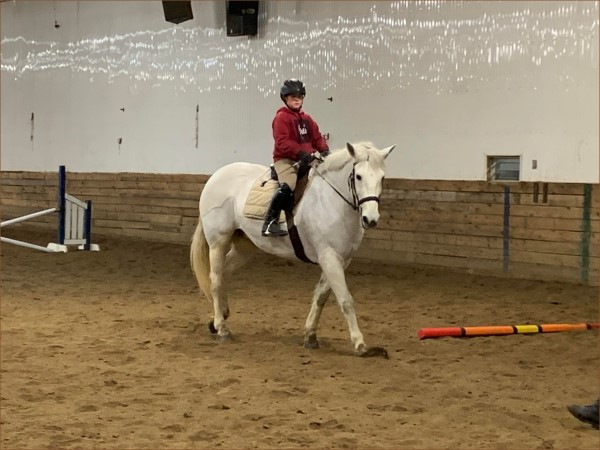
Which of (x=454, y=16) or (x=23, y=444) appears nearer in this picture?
(x=23, y=444)

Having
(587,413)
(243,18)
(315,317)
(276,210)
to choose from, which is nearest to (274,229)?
(276,210)

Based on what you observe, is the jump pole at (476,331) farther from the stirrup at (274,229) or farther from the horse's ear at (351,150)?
the horse's ear at (351,150)

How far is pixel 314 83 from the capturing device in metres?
9.96

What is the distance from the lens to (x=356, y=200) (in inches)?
176

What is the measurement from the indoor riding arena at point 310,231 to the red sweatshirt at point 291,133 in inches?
8.9

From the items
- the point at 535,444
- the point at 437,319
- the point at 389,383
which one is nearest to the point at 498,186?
the point at 437,319

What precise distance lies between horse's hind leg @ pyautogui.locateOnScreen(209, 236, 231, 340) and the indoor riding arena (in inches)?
1.2

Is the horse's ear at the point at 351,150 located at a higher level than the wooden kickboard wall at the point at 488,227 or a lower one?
higher

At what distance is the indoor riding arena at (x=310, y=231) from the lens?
3.59m

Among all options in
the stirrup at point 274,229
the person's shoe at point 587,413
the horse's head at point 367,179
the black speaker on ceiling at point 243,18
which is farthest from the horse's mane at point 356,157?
the black speaker on ceiling at point 243,18

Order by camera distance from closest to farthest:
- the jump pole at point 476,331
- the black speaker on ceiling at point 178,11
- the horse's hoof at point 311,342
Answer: the jump pole at point 476,331
the horse's hoof at point 311,342
the black speaker on ceiling at point 178,11

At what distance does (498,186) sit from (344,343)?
382 cm

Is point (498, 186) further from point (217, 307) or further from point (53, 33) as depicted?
point (53, 33)

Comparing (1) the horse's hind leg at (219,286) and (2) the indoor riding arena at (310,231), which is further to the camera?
(1) the horse's hind leg at (219,286)
